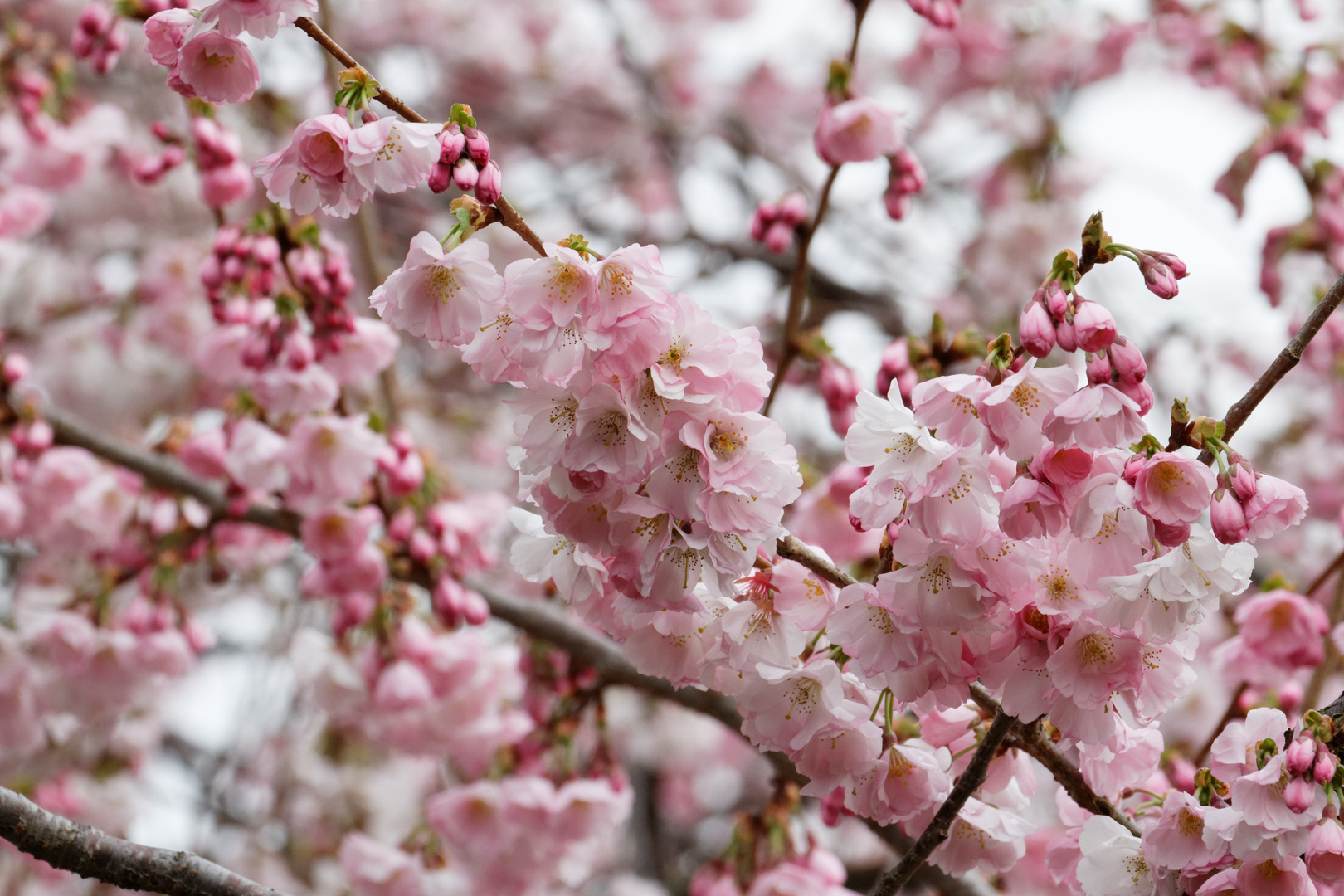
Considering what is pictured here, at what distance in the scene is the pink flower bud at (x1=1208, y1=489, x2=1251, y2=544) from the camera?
1110mm

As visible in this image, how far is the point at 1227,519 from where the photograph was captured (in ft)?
3.64

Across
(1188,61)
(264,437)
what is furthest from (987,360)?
(1188,61)

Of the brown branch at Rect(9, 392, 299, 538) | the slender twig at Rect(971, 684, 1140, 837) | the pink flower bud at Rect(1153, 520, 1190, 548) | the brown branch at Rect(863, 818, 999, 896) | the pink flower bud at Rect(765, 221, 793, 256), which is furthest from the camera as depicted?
the brown branch at Rect(9, 392, 299, 538)

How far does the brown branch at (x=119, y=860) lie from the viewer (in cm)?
125

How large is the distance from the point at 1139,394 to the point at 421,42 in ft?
18.4

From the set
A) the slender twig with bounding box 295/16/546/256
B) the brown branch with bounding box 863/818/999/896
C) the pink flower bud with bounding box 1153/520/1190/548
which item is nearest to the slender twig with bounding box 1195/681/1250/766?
the brown branch with bounding box 863/818/999/896

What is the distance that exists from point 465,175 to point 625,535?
412 millimetres

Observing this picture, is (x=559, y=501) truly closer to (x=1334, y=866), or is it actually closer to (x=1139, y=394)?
(x=1139, y=394)

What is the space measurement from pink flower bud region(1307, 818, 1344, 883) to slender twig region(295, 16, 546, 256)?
3.39 ft

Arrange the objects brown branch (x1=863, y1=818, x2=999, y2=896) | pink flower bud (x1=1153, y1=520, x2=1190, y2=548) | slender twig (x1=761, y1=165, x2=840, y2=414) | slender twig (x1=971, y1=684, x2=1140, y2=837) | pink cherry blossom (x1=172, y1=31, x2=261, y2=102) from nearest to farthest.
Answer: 1. pink flower bud (x1=1153, y1=520, x2=1190, y2=548)
2. pink cherry blossom (x1=172, y1=31, x2=261, y2=102)
3. slender twig (x1=971, y1=684, x2=1140, y2=837)
4. brown branch (x1=863, y1=818, x2=999, y2=896)
5. slender twig (x1=761, y1=165, x2=840, y2=414)

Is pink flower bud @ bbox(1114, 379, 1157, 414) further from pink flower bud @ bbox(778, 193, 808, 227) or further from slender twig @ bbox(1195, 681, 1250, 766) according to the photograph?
pink flower bud @ bbox(778, 193, 808, 227)

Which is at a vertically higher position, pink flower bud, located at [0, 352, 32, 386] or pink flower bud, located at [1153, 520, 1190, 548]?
pink flower bud, located at [1153, 520, 1190, 548]

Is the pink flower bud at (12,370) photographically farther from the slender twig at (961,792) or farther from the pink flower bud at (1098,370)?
the pink flower bud at (1098,370)

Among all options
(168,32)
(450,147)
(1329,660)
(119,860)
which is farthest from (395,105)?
(1329,660)
